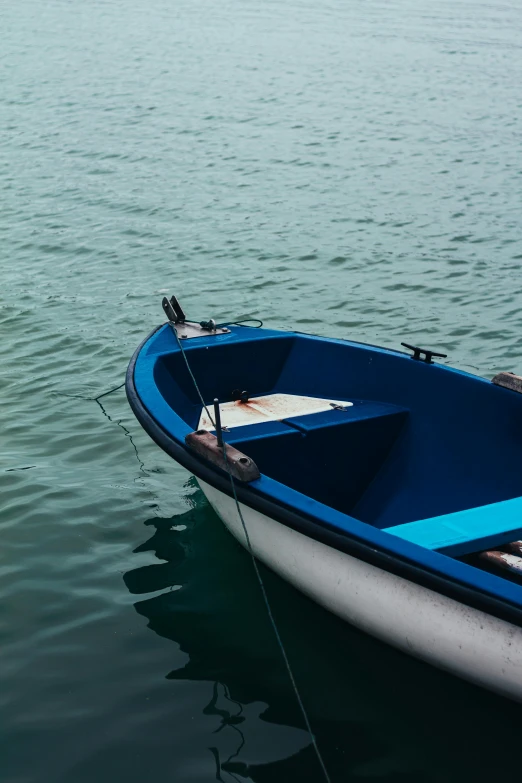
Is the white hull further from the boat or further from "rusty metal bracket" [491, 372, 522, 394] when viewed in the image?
"rusty metal bracket" [491, 372, 522, 394]

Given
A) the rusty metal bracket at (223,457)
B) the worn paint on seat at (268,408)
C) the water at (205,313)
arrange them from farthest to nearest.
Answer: the worn paint on seat at (268,408) < the rusty metal bracket at (223,457) < the water at (205,313)

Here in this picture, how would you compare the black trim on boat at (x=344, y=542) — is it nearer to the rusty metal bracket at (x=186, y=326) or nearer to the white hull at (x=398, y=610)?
the white hull at (x=398, y=610)

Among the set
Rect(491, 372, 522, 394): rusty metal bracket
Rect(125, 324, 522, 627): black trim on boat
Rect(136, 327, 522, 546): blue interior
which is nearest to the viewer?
Rect(125, 324, 522, 627): black trim on boat

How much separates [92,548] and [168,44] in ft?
86.1

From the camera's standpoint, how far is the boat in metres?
4.26

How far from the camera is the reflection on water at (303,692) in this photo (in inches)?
167

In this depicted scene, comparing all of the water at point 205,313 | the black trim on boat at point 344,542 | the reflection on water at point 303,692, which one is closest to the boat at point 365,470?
the black trim on boat at point 344,542

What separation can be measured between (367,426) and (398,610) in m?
1.98

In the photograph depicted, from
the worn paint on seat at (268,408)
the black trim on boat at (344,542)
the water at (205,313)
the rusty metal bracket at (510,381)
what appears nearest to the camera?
the black trim on boat at (344,542)

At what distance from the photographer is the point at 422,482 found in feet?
20.3

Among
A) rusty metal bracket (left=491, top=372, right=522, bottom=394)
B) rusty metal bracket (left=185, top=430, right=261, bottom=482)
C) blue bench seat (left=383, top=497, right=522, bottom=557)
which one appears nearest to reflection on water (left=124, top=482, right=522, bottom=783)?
blue bench seat (left=383, top=497, right=522, bottom=557)

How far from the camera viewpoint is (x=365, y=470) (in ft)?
20.9

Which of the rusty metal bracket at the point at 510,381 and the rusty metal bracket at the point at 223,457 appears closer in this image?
the rusty metal bracket at the point at 223,457

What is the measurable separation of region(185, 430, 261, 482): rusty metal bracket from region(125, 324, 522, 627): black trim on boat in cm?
7
